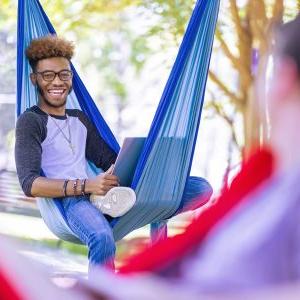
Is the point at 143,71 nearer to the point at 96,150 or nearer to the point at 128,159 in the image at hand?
the point at 96,150

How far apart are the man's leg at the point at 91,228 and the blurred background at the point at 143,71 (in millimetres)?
1086

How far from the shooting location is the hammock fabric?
759 millimetres

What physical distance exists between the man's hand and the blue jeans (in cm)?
5

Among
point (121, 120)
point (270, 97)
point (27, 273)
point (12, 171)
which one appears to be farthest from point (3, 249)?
point (121, 120)

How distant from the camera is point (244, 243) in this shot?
72 centimetres

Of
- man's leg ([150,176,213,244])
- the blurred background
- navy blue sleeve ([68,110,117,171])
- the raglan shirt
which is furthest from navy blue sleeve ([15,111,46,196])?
the blurred background

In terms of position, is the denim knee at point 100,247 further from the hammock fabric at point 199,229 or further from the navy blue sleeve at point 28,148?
the hammock fabric at point 199,229

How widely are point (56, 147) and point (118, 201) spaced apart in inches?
11.2

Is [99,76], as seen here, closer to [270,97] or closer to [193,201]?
[193,201]

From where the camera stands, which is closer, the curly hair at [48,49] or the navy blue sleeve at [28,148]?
the navy blue sleeve at [28,148]

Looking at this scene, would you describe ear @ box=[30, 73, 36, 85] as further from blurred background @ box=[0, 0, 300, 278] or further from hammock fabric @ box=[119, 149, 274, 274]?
hammock fabric @ box=[119, 149, 274, 274]

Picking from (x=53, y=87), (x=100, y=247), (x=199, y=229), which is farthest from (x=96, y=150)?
(x=199, y=229)

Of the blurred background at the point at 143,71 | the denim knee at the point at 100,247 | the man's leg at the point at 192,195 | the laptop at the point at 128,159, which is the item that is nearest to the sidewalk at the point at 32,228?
Result: the blurred background at the point at 143,71

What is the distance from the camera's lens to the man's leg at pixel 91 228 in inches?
85.4
